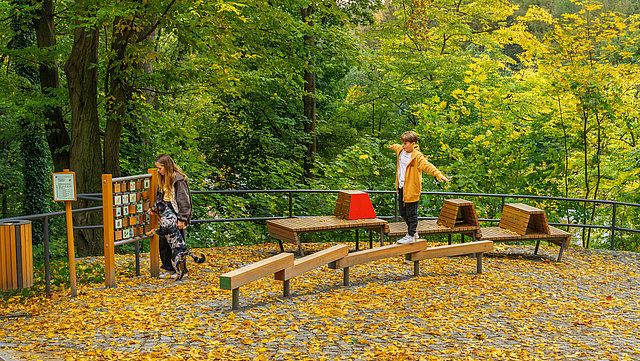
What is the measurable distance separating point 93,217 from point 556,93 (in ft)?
35.7

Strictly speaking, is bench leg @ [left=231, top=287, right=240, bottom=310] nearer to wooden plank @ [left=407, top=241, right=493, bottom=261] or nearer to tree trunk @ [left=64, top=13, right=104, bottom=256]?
wooden plank @ [left=407, top=241, right=493, bottom=261]

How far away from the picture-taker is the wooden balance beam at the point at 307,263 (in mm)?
7039

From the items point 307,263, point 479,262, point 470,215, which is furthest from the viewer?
point 470,215

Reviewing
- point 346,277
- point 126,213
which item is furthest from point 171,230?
point 346,277

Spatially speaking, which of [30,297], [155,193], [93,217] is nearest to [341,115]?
[93,217]

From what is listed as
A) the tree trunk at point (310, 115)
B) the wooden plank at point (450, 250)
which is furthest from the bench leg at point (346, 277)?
the tree trunk at point (310, 115)

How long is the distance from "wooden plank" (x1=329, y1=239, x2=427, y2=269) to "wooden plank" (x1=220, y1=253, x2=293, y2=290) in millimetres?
899

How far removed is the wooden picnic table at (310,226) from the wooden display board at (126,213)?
6.20ft

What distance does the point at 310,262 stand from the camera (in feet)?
24.4

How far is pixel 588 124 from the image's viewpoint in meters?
15.0

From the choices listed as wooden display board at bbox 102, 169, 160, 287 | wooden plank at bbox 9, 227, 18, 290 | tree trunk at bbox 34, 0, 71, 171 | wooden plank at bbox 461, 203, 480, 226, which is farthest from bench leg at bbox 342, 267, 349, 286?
tree trunk at bbox 34, 0, 71, 171

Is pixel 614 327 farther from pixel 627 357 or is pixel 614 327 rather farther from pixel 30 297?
pixel 30 297

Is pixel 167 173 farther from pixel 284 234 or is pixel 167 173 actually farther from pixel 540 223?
pixel 540 223

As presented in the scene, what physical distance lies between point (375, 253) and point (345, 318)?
2003mm
